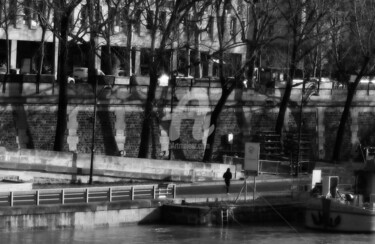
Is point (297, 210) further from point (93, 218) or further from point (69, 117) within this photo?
point (69, 117)

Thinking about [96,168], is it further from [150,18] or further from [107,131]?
[150,18]

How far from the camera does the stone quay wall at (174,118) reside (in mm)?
65750

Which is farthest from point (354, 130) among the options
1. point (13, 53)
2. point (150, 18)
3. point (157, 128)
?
point (13, 53)

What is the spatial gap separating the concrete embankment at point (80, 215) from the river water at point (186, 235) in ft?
0.92

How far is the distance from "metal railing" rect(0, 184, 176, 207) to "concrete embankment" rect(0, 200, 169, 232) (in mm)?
492

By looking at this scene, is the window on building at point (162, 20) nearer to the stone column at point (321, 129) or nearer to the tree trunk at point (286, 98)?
the tree trunk at point (286, 98)

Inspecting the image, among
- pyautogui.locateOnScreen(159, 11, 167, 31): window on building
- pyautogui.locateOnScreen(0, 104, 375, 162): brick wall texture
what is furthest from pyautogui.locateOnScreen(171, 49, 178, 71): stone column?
A: pyautogui.locateOnScreen(159, 11, 167, 31): window on building

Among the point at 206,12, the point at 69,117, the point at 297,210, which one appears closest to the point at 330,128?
the point at 206,12

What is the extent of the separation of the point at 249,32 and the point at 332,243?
36.3m

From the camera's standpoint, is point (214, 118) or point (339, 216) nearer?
point (339, 216)

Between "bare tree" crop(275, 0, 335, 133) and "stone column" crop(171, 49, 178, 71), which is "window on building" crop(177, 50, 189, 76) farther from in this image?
"bare tree" crop(275, 0, 335, 133)

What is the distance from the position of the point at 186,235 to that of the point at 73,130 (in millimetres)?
18952

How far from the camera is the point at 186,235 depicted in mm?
49531

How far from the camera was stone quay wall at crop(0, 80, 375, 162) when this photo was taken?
216 feet
